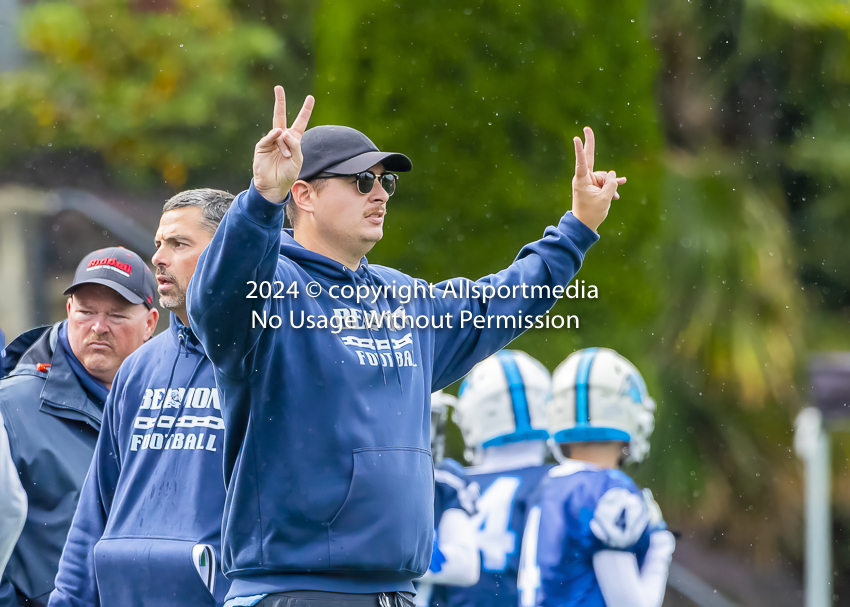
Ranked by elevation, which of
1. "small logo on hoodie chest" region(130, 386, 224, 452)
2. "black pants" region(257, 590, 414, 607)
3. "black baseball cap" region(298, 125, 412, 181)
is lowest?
"black pants" region(257, 590, 414, 607)

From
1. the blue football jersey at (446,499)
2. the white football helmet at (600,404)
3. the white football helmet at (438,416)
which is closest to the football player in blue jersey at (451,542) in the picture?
the blue football jersey at (446,499)

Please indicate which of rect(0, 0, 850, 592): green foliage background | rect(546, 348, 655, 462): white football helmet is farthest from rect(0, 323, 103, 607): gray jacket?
rect(0, 0, 850, 592): green foliage background

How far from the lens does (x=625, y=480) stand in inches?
144

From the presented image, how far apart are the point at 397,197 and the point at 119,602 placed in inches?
155

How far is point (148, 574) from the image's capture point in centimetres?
302

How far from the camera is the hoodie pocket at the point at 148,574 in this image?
2.96 meters

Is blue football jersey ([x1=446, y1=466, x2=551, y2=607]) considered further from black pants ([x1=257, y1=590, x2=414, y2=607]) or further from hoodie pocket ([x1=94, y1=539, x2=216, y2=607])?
black pants ([x1=257, y1=590, x2=414, y2=607])

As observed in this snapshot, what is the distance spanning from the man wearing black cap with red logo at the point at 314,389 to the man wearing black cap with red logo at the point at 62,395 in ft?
4.34

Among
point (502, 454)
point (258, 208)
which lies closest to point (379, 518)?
point (258, 208)

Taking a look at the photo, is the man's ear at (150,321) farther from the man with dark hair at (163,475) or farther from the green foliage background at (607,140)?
the green foliage background at (607,140)

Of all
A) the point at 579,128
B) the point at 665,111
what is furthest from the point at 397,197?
the point at 665,111

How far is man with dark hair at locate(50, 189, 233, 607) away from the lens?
2979 mm

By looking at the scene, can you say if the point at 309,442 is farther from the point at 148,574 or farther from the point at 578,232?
the point at 578,232

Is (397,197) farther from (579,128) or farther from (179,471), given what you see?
(179,471)
